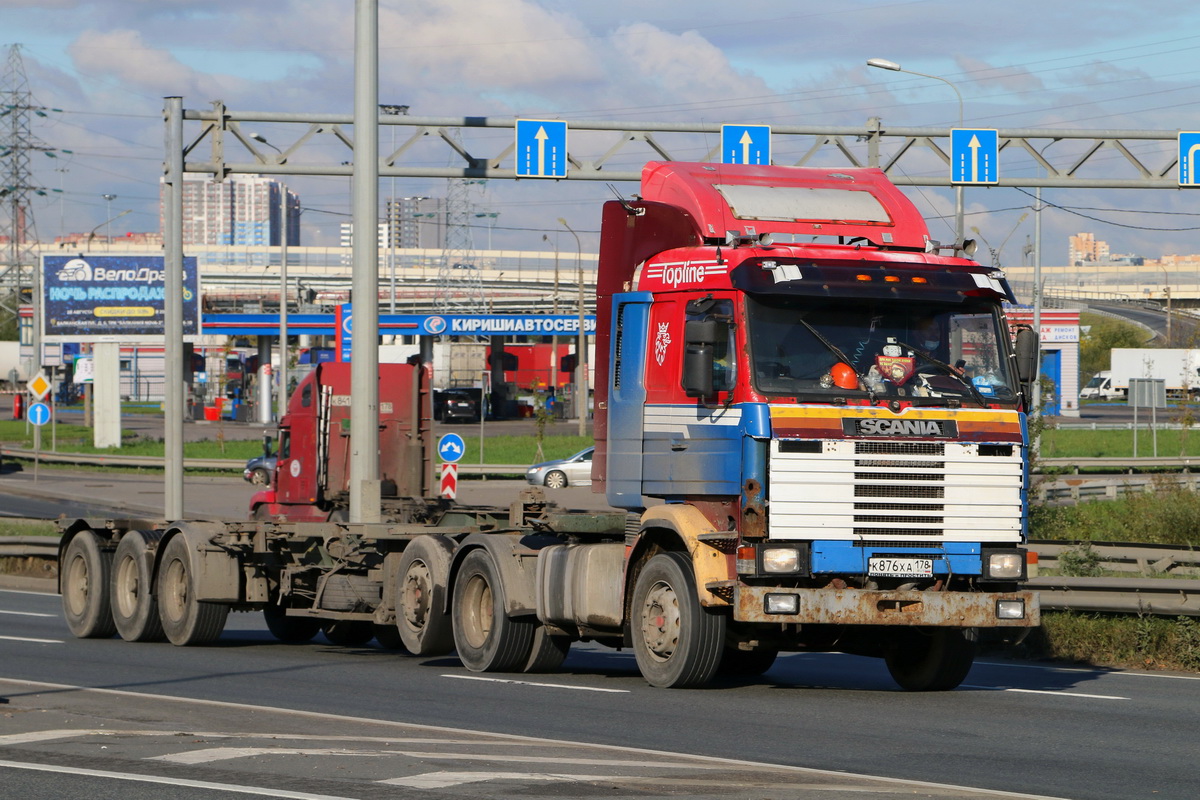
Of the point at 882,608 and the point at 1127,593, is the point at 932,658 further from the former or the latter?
the point at 1127,593

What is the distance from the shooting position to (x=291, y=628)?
1694 cm

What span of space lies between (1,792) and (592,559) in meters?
5.44

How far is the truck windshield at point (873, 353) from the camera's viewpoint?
35.0ft

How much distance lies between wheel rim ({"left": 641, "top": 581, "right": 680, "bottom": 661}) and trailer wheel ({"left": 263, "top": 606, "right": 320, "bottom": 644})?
6.17m

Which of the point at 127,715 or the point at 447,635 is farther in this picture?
the point at 447,635

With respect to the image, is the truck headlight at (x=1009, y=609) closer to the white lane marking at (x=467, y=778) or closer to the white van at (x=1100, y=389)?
the white lane marking at (x=467, y=778)

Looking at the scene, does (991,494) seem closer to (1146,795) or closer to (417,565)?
(1146,795)

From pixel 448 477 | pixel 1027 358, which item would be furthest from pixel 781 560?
pixel 448 477

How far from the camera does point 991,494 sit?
10844 mm

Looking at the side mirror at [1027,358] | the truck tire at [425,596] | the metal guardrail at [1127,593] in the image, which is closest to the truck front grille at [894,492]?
the side mirror at [1027,358]

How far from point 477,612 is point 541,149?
44.0 ft

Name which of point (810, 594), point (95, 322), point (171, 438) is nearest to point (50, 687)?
point (810, 594)

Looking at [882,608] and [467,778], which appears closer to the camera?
[467,778]

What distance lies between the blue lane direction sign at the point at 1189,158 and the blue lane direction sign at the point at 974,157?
139 inches
